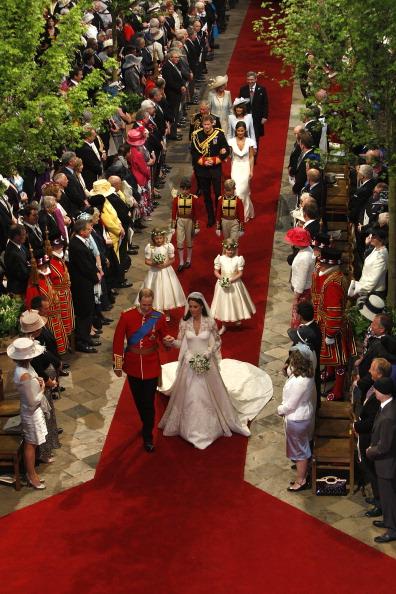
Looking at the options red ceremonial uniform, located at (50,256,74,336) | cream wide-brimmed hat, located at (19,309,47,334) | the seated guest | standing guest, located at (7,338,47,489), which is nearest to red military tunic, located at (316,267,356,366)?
the seated guest

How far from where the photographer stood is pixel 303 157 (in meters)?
19.3

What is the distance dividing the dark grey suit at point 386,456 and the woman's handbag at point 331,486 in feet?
2.51

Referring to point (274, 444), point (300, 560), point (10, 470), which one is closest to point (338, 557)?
point (300, 560)

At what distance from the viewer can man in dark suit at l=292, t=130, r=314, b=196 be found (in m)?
19.2

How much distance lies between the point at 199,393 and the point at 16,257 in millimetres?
3112

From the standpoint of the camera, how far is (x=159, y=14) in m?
26.7

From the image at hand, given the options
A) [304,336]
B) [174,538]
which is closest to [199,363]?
[304,336]

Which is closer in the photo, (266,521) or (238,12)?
(266,521)

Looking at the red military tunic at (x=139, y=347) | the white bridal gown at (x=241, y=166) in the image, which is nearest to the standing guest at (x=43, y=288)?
the red military tunic at (x=139, y=347)

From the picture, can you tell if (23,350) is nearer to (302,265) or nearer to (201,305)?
(201,305)

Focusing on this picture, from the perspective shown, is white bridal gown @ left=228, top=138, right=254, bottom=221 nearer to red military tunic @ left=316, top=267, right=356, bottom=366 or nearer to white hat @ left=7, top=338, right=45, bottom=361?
red military tunic @ left=316, top=267, right=356, bottom=366

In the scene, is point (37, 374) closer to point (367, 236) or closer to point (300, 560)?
point (300, 560)

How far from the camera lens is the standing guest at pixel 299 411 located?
13.3 metres

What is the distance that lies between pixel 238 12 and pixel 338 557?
2529 cm
